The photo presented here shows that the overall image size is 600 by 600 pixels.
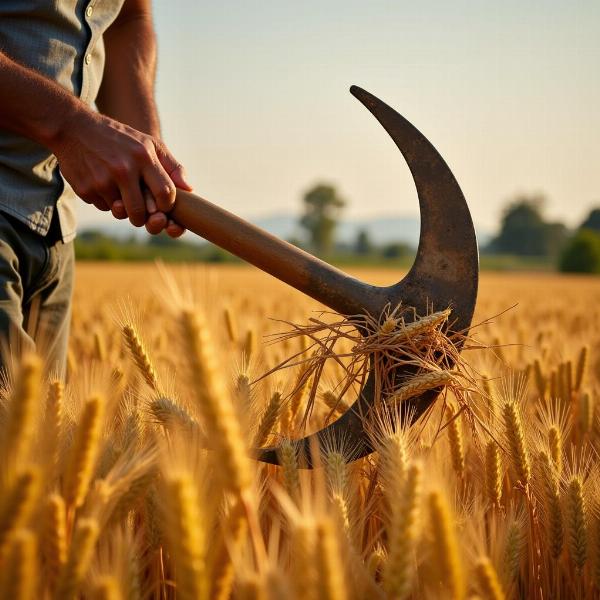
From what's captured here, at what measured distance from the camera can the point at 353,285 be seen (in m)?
1.60

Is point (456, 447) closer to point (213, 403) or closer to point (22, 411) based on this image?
point (213, 403)

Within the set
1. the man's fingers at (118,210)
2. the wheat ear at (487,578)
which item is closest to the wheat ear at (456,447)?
the wheat ear at (487,578)

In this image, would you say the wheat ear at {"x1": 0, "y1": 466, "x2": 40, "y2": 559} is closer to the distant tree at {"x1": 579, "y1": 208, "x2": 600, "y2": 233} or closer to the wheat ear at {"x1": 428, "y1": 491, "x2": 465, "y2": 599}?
the wheat ear at {"x1": 428, "y1": 491, "x2": 465, "y2": 599}

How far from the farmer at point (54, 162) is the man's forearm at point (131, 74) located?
10 centimetres

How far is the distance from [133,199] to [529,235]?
82458mm

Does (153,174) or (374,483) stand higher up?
(153,174)

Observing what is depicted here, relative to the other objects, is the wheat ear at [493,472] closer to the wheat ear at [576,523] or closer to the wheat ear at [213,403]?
the wheat ear at [576,523]

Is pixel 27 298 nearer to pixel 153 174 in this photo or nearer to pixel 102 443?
pixel 153 174

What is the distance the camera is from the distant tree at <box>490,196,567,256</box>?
77.4m

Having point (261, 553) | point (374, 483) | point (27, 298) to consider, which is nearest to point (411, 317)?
point (374, 483)

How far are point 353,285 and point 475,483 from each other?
59cm

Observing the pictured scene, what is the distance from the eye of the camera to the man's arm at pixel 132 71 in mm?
2197

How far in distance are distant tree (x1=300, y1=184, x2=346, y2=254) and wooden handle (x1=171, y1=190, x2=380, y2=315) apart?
297 feet

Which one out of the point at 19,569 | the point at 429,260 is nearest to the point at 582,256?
the point at 429,260
